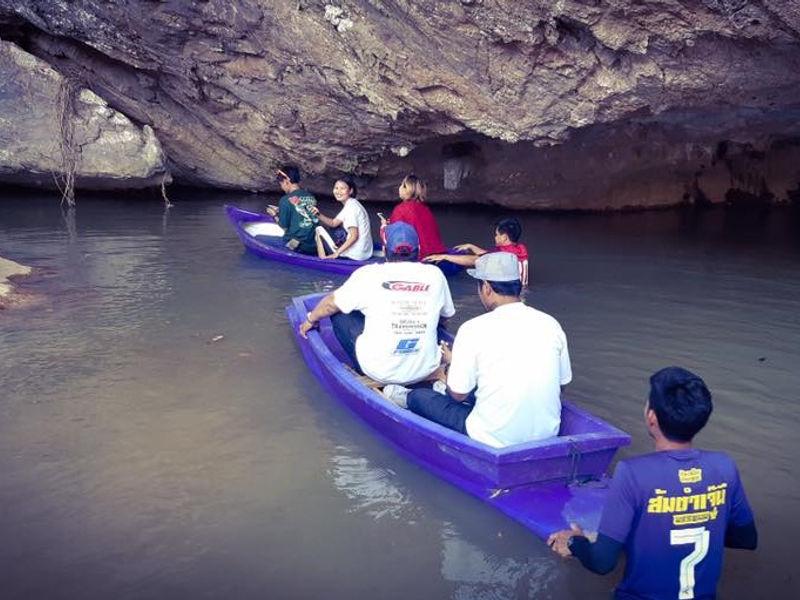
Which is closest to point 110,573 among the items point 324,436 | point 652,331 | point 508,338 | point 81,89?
point 324,436

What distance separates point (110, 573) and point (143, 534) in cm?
31

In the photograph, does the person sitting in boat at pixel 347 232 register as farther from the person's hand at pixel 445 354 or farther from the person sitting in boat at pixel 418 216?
the person's hand at pixel 445 354

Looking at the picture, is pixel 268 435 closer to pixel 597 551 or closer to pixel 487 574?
pixel 487 574

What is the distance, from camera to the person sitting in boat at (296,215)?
31.3 ft

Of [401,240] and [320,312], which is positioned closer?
[401,240]

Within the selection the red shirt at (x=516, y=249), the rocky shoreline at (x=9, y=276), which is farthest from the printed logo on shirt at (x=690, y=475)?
the rocky shoreline at (x=9, y=276)

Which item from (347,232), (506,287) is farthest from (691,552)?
(347,232)

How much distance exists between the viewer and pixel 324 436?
483 cm

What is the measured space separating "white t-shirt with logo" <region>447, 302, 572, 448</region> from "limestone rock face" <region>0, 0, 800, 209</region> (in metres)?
5.03

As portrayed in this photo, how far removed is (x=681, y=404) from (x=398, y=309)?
238 centimetres

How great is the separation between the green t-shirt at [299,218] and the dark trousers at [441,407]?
539cm

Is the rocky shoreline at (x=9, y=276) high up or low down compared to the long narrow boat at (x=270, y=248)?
down

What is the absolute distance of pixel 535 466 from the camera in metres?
3.81

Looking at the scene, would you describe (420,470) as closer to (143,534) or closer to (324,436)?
(324,436)
